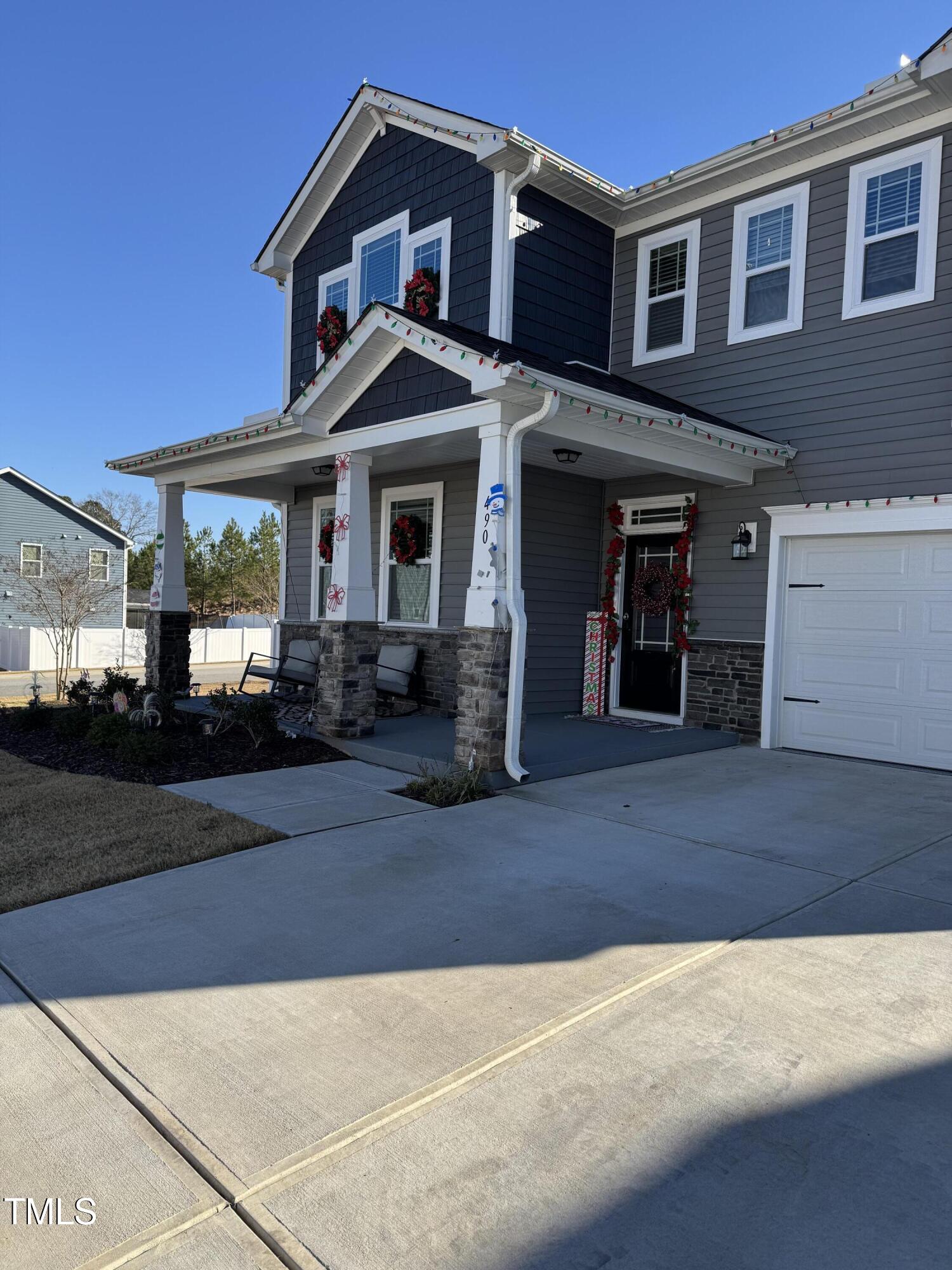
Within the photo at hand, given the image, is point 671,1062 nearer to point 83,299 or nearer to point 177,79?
point 177,79

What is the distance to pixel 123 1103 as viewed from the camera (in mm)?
2457

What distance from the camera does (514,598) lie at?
6.55 metres

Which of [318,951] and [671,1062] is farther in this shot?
[318,951]

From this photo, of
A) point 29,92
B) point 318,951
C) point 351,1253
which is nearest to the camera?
point 351,1253

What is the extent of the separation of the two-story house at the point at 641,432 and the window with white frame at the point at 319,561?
1.34 m

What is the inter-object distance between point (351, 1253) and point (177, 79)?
54.1ft

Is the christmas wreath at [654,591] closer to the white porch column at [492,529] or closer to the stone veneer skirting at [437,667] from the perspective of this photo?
the stone veneer skirting at [437,667]

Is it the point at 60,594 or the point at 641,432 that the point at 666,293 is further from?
the point at 60,594

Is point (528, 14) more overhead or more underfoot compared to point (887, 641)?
more overhead

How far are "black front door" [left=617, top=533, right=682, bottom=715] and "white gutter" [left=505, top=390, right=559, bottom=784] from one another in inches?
130

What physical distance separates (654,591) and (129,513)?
3989cm

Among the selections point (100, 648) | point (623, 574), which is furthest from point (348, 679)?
point (100, 648)

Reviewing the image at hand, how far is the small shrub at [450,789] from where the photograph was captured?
611cm

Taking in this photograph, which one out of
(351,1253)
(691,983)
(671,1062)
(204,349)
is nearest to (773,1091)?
(671,1062)
